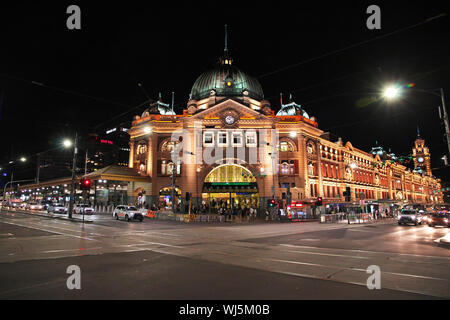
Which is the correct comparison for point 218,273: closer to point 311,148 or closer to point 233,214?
point 233,214

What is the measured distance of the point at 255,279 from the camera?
25.3ft

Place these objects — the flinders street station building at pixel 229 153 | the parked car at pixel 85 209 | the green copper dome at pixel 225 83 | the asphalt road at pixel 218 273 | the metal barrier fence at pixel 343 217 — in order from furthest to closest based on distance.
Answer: the green copper dome at pixel 225 83 < the flinders street station building at pixel 229 153 < the parked car at pixel 85 209 < the metal barrier fence at pixel 343 217 < the asphalt road at pixel 218 273

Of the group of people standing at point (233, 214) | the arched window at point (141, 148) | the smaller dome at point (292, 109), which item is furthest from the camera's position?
the smaller dome at point (292, 109)

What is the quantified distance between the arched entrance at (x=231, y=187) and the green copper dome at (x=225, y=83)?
1655 centimetres

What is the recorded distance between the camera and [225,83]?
188 feet

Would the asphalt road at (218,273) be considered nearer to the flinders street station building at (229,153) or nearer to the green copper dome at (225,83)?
the flinders street station building at (229,153)

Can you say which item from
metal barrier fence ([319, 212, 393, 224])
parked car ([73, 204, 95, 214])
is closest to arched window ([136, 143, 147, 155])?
parked car ([73, 204, 95, 214])

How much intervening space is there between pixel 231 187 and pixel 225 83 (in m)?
21.9

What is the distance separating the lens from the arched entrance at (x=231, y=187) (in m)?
48.4

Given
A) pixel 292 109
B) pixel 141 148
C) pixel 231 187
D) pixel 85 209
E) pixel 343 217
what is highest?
pixel 292 109

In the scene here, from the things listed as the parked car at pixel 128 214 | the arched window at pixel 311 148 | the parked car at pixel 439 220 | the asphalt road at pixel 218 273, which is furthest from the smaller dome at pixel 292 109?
the asphalt road at pixel 218 273

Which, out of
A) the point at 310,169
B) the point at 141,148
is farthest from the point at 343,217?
the point at 141,148

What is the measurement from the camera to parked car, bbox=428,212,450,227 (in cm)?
2994

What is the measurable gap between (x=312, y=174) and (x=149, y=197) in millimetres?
30809
